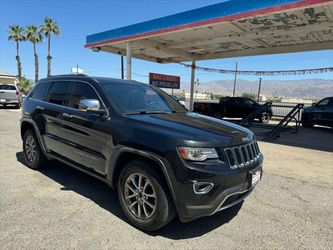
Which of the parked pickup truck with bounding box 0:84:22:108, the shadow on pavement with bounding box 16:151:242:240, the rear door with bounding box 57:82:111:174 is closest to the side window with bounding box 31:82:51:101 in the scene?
the rear door with bounding box 57:82:111:174

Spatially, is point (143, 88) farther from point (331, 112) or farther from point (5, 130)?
point (331, 112)

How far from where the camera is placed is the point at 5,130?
36.7ft

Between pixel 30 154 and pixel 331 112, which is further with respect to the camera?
pixel 331 112

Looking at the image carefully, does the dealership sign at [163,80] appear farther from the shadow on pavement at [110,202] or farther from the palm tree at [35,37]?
the palm tree at [35,37]

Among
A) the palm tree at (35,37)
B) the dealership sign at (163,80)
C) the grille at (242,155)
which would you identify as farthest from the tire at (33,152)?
the palm tree at (35,37)

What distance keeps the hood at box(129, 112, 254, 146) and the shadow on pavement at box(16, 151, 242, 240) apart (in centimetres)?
113

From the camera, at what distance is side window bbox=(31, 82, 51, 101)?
571 centimetres

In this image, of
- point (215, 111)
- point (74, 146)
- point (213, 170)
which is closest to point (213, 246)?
point (213, 170)

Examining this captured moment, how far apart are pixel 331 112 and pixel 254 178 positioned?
44.7 ft

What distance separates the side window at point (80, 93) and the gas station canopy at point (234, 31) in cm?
725

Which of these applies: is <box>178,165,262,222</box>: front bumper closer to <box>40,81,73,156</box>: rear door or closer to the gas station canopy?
<box>40,81,73,156</box>: rear door

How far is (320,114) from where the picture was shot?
15953 mm

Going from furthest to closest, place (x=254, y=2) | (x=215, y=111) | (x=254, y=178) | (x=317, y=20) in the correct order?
(x=215, y=111)
(x=317, y=20)
(x=254, y=2)
(x=254, y=178)

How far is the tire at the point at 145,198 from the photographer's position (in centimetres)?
335
